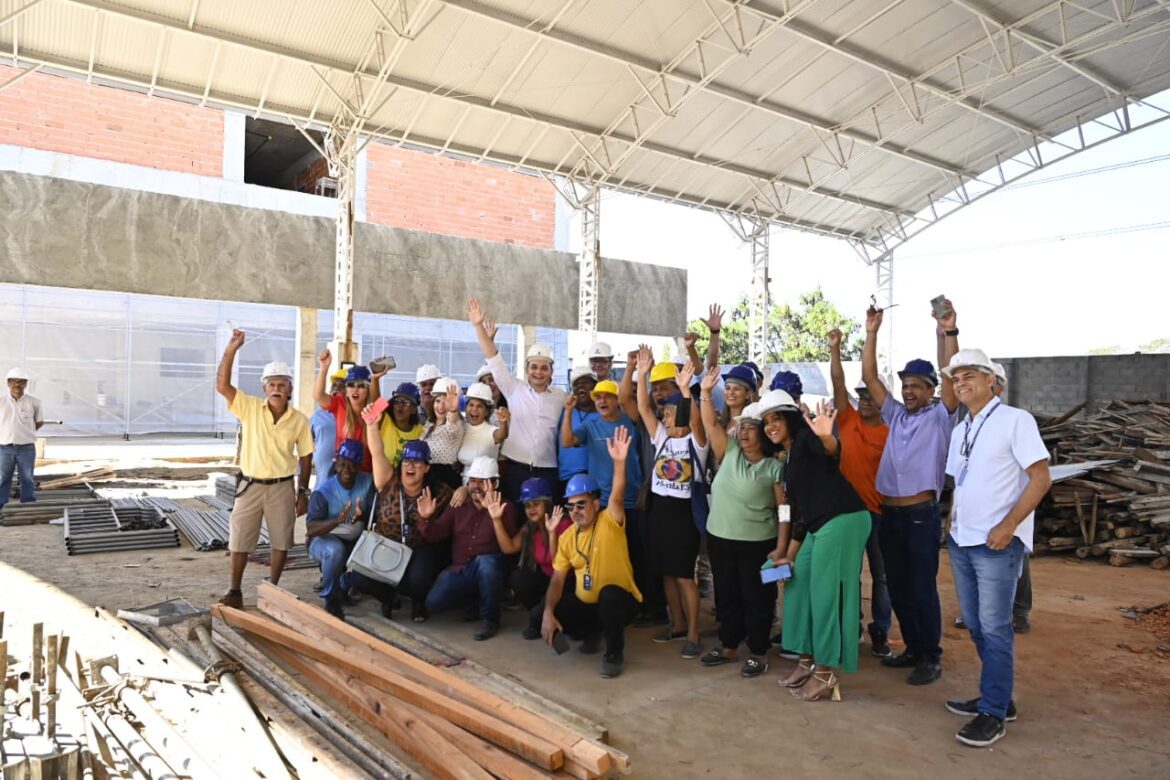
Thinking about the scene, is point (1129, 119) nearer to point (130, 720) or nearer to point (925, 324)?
point (925, 324)

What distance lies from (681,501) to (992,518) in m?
1.76

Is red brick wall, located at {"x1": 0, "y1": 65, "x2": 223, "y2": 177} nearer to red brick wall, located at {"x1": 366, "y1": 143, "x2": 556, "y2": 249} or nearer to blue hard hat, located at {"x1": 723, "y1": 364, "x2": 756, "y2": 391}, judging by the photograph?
red brick wall, located at {"x1": 366, "y1": 143, "x2": 556, "y2": 249}

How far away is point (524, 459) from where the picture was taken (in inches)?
223

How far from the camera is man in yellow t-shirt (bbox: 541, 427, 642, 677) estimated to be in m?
4.58

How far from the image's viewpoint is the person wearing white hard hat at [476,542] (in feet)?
17.0

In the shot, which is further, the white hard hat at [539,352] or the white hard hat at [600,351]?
the white hard hat at [600,351]

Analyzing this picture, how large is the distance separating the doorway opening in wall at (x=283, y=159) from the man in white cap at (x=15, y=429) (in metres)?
13.9

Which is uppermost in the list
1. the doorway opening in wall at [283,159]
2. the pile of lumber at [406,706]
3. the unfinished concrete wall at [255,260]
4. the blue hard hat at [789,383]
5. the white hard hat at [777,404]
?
the doorway opening in wall at [283,159]

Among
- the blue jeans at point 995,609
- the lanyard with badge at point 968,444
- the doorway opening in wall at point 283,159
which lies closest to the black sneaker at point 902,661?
the blue jeans at point 995,609

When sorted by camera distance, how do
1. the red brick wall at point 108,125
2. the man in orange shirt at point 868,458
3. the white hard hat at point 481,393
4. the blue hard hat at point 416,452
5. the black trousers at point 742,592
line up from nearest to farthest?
1. the black trousers at point 742,592
2. the man in orange shirt at point 868,458
3. the blue hard hat at point 416,452
4. the white hard hat at point 481,393
5. the red brick wall at point 108,125

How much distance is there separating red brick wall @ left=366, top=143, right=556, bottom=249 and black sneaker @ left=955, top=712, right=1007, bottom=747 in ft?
65.9

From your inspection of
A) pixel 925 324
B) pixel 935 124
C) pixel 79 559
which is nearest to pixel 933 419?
pixel 79 559

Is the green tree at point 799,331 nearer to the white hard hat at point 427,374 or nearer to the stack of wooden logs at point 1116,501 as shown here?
the stack of wooden logs at point 1116,501

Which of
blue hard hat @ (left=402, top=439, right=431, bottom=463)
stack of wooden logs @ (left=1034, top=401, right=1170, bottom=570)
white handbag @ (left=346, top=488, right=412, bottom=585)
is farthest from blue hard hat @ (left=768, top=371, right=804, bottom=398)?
stack of wooden logs @ (left=1034, top=401, right=1170, bottom=570)
